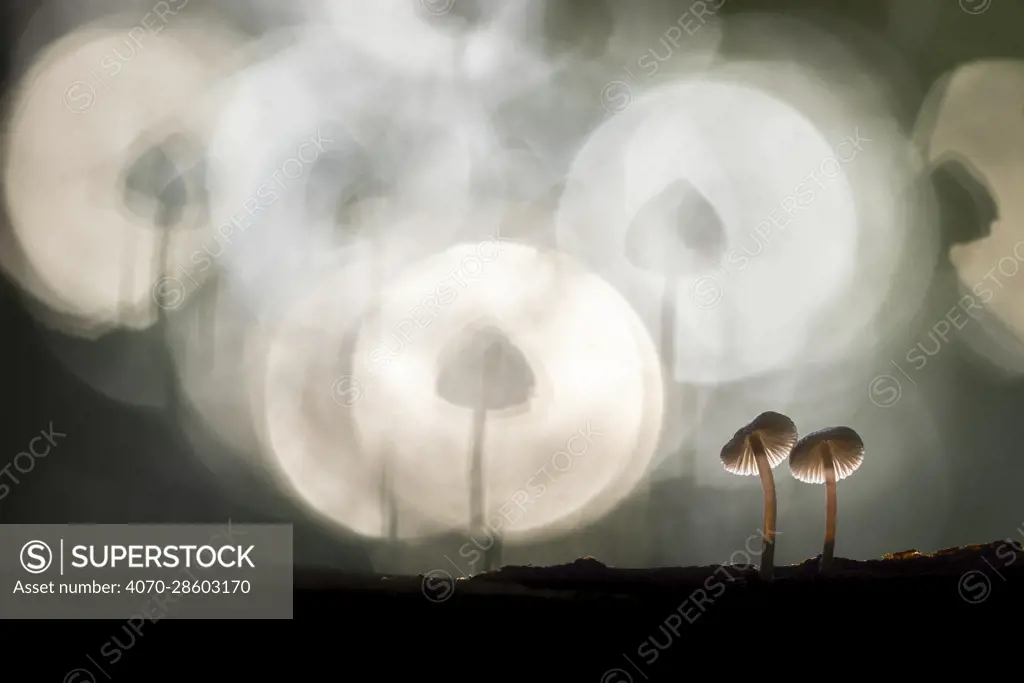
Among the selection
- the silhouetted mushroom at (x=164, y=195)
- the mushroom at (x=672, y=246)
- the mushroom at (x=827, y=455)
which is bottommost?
the mushroom at (x=827, y=455)

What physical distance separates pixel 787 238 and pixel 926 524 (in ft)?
5.23

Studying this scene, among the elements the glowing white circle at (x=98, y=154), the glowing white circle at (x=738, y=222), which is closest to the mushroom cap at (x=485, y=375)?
the glowing white circle at (x=738, y=222)

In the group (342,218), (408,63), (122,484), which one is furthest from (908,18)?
(122,484)

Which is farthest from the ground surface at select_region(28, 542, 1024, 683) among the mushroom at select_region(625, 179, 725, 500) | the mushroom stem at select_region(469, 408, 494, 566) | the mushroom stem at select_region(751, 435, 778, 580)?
the mushroom at select_region(625, 179, 725, 500)

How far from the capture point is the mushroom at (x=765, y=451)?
1623 mm

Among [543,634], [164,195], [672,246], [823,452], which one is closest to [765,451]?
[823,452]

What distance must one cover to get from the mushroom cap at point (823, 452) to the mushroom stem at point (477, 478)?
5.75 ft

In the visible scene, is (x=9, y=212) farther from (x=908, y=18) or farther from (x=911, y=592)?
(x=908, y=18)

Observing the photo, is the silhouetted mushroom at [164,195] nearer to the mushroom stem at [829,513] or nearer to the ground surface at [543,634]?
the ground surface at [543,634]

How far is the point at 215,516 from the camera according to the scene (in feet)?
10.8

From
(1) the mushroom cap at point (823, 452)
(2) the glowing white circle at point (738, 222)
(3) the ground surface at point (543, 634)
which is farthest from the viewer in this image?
(2) the glowing white circle at point (738, 222)

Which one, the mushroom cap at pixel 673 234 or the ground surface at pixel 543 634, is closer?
the ground surface at pixel 543 634

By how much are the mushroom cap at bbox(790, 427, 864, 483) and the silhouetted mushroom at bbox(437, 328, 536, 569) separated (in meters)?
1.67

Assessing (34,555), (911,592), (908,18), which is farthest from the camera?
(908,18)
